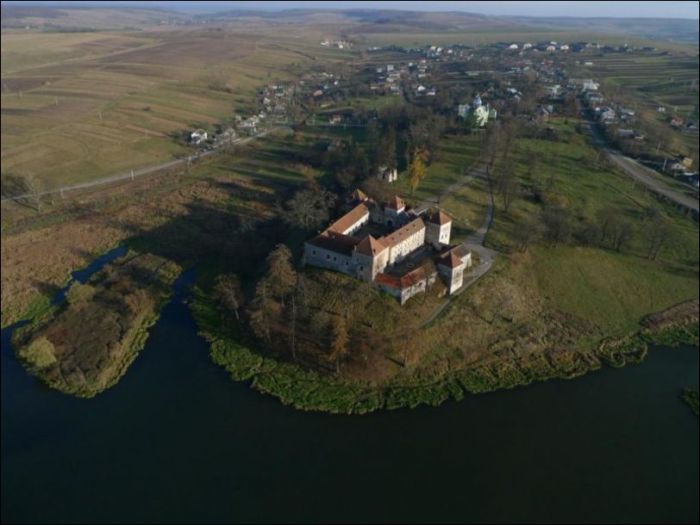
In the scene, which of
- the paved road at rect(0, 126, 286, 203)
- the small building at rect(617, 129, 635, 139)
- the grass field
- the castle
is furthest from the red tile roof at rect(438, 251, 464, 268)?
the paved road at rect(0, 126, 286, 203)

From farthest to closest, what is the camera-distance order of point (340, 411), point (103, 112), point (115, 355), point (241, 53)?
point (241, 53), point (103, 112), point (115, 355), point (340, 411)

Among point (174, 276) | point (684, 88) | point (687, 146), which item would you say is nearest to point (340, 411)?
point (174, 276)

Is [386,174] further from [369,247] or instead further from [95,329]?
[95,329]

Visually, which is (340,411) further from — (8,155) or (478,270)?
(8,155)

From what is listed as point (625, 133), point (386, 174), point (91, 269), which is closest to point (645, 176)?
point (625, 133)

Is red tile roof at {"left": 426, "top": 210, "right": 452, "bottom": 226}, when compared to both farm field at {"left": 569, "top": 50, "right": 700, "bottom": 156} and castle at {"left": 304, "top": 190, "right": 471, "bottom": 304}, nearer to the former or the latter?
castle at {"left": 304, "top": 190, "right": 471, "bottom": 304}

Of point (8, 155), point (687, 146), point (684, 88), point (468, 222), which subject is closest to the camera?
point (468, 222)

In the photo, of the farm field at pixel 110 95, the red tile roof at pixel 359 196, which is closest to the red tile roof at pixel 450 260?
the red tile roof at pixel 359 196
